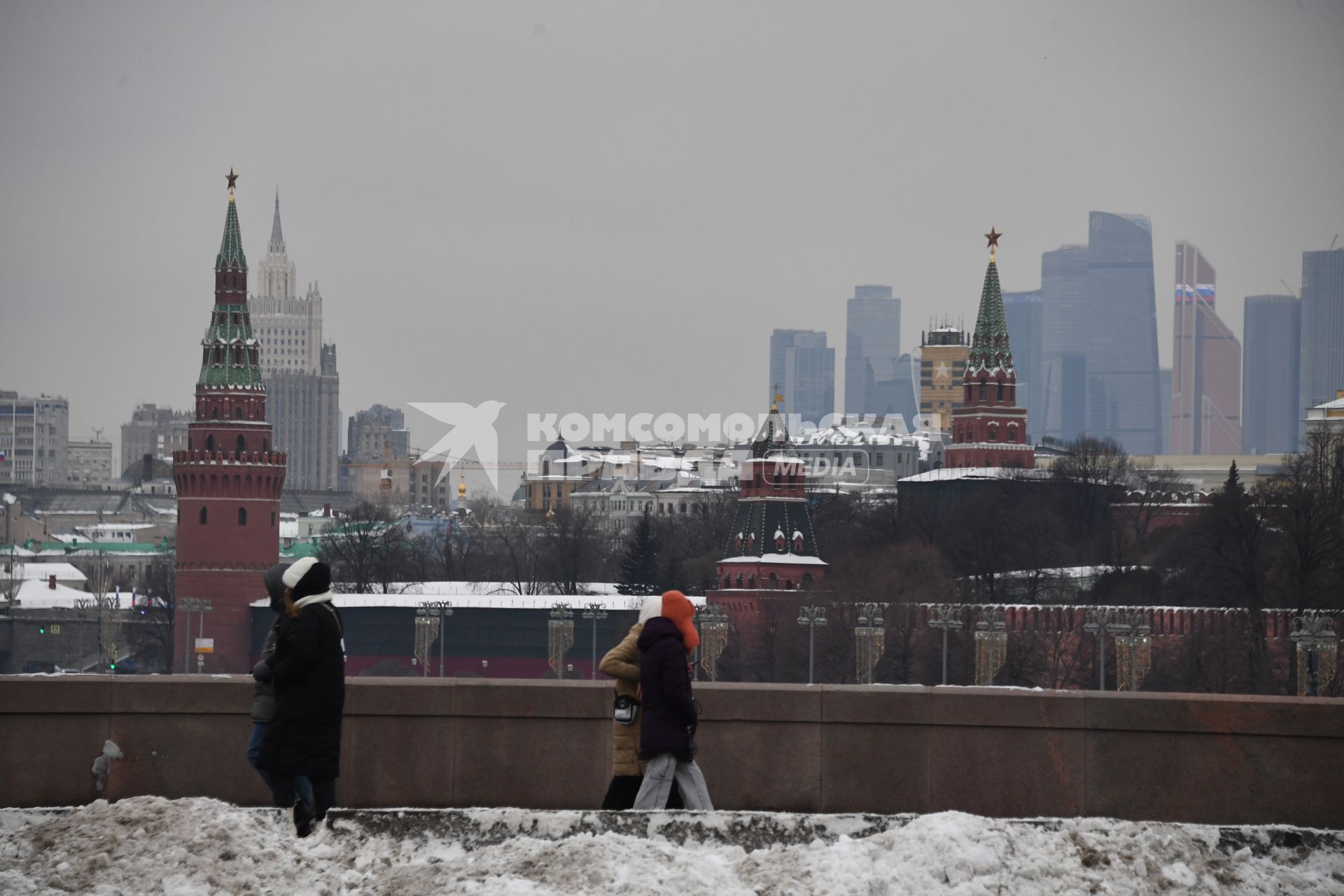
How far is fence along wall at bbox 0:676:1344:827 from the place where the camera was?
15453 mm

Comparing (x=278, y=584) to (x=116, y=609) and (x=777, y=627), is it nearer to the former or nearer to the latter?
(x=777, y=627)

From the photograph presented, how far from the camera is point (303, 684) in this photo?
13266mm

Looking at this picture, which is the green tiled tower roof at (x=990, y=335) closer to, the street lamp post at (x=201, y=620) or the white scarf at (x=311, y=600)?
the street lamp post at (x=201, y=620)

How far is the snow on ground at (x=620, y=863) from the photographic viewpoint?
12812 mm

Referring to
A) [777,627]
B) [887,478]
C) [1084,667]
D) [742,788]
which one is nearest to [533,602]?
[777,627]

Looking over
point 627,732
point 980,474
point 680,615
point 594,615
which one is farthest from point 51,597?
point 680,615

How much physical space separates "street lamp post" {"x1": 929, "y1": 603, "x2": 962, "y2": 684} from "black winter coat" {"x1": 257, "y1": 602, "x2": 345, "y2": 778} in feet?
173

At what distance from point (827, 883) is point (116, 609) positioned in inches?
3798

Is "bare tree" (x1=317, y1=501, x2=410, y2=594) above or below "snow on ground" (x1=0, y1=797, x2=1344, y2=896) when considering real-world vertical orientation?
below

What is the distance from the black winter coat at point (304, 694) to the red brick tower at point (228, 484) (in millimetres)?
82041

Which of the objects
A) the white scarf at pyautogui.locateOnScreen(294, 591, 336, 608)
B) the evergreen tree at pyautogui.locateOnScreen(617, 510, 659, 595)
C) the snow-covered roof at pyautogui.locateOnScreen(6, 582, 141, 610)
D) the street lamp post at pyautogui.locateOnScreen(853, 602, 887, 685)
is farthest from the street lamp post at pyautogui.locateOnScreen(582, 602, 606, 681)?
the white scarf at pyautogui.locateOnScreen(294, 591, 336, 608)

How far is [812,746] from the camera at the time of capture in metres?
15.7

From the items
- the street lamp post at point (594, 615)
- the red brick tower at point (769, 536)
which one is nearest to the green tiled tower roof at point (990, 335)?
the red brick tower at point (769, 536)

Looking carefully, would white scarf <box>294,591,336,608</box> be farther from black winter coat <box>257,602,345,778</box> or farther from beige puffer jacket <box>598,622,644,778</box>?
beige puffer jacket <box>598,622,644,778</box>
